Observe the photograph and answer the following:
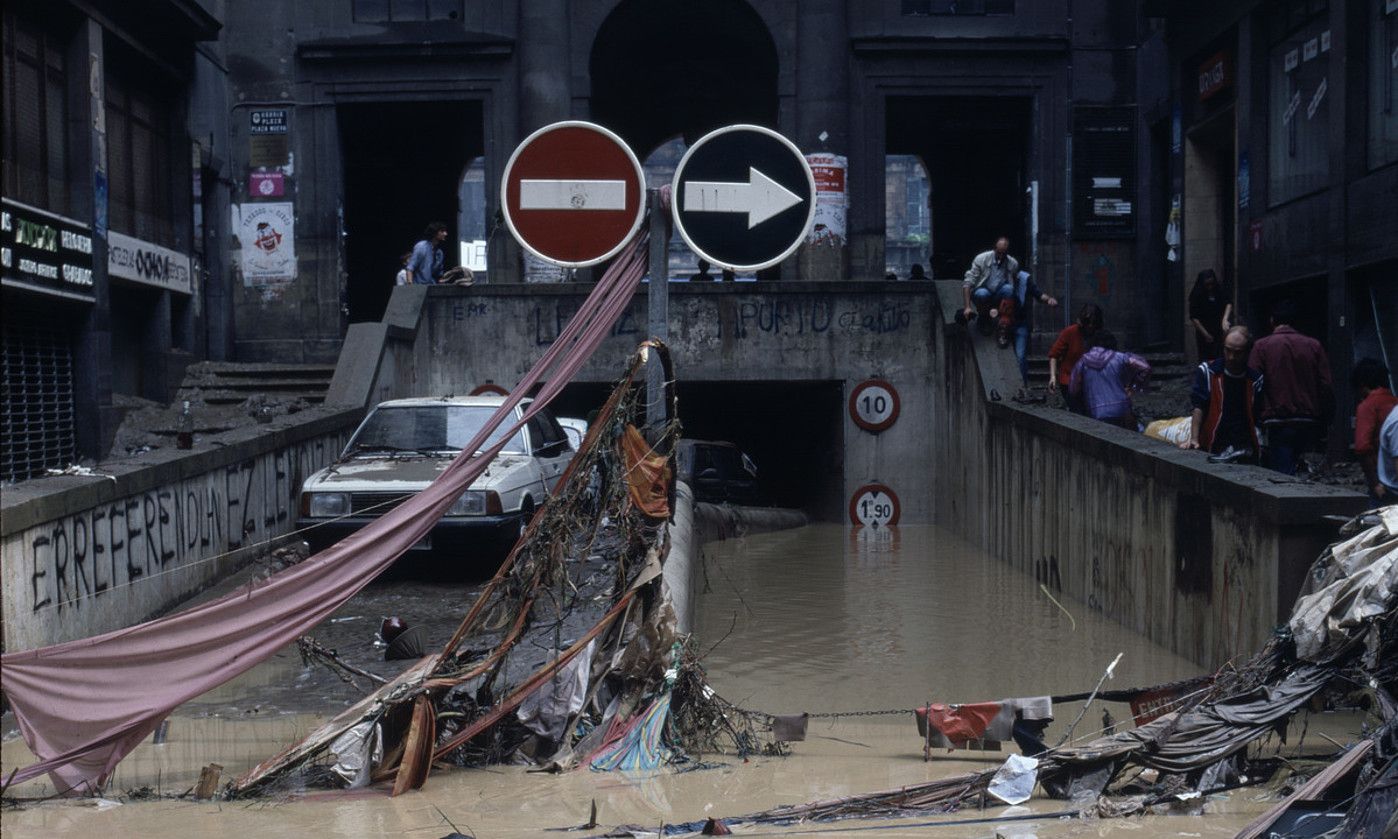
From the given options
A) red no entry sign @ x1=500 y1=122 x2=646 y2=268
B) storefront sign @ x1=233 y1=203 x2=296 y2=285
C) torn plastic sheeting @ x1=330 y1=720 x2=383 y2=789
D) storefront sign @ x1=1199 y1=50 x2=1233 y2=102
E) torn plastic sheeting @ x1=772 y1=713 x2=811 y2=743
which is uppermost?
storefront sign @ x1=1199 y1=50 x2=1233 y2=102

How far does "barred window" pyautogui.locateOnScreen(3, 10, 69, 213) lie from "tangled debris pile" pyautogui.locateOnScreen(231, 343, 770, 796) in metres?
14.0

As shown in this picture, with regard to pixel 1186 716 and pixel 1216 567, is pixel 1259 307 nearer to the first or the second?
pixel 1216 567

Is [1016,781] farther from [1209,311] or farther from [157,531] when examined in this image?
[1209,311]

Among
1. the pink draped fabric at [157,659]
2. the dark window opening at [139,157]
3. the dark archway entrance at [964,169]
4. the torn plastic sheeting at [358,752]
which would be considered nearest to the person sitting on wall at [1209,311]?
the dark archway entrance at [964,169]

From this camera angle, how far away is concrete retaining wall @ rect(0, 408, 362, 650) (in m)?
8.80

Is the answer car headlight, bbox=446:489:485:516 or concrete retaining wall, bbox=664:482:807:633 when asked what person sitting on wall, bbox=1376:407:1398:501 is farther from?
car headlight, bbox=446:489:485:516

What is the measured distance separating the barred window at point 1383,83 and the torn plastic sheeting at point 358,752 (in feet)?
46.1

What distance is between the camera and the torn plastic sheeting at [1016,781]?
20.4 feet

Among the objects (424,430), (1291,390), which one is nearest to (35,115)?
(424,430)

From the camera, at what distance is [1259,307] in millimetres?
20984

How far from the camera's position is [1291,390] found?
10891 mm

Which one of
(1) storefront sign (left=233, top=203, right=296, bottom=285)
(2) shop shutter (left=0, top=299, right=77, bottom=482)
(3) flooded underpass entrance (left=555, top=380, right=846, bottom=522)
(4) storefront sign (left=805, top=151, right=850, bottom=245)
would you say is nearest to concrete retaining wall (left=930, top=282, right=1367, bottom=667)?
(3) flooded underpass entrance (left=555, top=380, right=846, bottom=522)

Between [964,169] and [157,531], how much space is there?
2786 cm

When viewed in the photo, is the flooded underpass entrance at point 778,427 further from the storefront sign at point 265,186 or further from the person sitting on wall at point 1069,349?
the storefront sign at point 265,186
